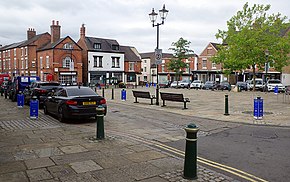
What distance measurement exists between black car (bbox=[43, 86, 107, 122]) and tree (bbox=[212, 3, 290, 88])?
80.5 feet

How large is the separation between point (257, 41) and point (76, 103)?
88.3 ft

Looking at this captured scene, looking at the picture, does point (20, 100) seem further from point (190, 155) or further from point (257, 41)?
point (257, 41)

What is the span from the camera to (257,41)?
3188cm

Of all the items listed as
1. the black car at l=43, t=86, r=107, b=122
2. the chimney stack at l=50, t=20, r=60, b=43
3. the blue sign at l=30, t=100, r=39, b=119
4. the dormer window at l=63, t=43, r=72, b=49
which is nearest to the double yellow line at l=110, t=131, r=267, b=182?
the black car at l=43, t=86, r=107, b=122

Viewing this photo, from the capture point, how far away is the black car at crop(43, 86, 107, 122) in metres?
10.9

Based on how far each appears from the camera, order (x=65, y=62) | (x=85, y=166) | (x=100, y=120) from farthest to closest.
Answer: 1. (x=65, y=62)
2. (x=100, y=120)
3. (x=85, y=166)

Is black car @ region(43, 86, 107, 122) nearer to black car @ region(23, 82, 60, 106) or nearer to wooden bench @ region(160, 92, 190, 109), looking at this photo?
black car @ region(23, 82, 60, 106)

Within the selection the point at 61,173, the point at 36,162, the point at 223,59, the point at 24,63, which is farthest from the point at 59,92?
the point at 24,63

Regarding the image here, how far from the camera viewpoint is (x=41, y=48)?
176ft

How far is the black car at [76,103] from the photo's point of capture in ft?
35.7

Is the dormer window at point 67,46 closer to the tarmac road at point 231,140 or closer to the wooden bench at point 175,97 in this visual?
the wooden bench at point 175,97

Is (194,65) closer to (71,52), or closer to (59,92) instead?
(71,52)

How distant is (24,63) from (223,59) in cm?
4019

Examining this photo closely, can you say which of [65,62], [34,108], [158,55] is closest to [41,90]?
[34,108]
